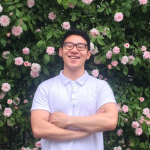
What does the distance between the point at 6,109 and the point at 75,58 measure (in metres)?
1.09

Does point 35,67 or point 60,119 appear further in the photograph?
point 35,67

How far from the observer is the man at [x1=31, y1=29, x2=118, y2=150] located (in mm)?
1412

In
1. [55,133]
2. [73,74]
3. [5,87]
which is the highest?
[73,74]

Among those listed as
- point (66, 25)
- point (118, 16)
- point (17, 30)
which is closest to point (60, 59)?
point (66, 25)

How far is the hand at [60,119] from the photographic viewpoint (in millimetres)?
1406

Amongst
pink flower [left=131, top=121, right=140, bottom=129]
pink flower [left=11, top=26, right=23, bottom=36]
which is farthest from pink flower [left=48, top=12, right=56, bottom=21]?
pink flower [left=131, top=121, right=140, bottom=129]

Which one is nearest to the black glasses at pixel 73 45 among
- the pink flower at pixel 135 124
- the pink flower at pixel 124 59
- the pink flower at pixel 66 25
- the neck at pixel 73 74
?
the neck at pixel 73 74

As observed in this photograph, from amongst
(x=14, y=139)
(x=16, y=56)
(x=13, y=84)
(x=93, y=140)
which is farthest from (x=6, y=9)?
(x=14, y=139)

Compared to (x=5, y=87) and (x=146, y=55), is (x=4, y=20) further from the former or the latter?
(x=146, y=55)

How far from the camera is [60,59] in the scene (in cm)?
233

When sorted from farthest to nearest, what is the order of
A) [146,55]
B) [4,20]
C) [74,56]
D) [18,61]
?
[146,55] → [18,61] → [4,20] → [74,56]

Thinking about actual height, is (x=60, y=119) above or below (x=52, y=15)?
below

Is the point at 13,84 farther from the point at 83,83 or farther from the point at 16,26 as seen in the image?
the point at 83,83

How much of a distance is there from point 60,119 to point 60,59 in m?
1.03
